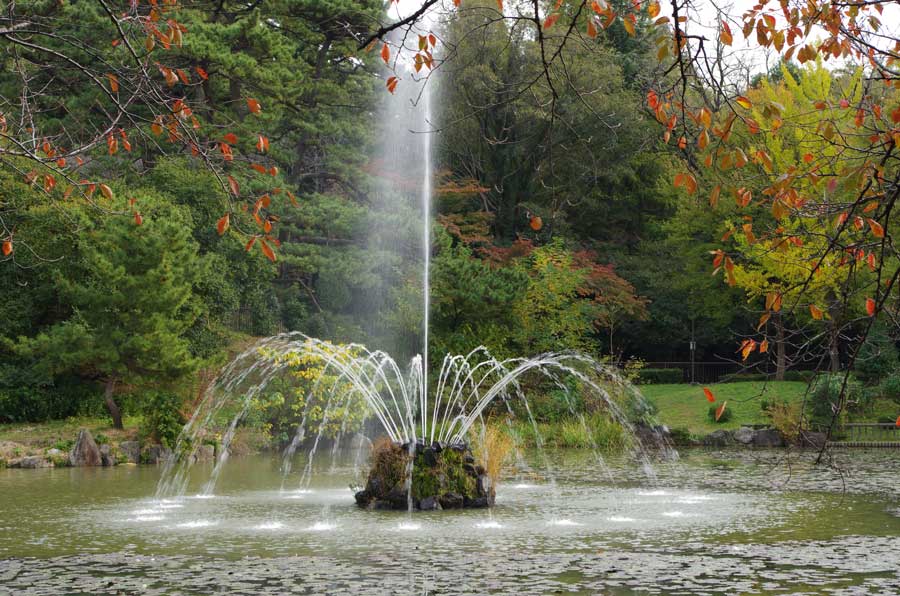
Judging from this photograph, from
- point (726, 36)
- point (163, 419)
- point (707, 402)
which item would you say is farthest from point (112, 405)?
point (726, 36)

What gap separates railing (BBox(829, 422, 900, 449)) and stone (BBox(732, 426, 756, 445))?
5.71 feet

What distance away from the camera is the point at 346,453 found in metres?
22.6

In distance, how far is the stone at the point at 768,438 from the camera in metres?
23.1

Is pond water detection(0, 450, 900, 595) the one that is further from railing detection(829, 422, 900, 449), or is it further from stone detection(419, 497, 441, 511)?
railing detection(829, 422, 900, 449)

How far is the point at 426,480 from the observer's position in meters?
12.0

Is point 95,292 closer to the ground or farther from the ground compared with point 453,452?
farther from the ground

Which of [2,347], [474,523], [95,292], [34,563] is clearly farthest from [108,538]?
[2,347]

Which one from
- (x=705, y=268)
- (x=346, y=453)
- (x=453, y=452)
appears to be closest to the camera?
(x=453, y=452)

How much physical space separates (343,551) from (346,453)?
45.1ft

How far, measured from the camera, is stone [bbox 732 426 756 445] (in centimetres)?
2328

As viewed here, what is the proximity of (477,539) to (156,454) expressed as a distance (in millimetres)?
11777

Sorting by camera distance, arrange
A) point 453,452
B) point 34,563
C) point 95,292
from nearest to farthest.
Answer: point 34,563, point 453,452, point 95,292

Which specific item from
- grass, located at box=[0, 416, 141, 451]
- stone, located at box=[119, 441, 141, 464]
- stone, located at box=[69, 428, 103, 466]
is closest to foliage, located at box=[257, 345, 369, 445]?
stone, located at box=[119, 441, 141, 464]

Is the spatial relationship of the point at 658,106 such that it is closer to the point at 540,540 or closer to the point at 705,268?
the point at 540,540
